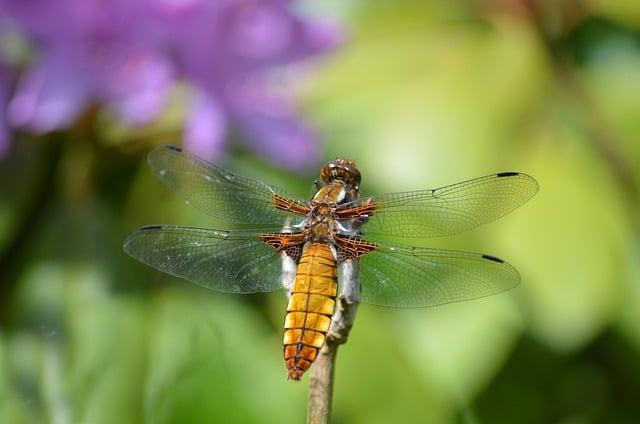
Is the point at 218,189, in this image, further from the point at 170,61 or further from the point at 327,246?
the point at 170,61

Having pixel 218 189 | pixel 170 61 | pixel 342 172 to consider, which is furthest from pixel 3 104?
pixel 342 172

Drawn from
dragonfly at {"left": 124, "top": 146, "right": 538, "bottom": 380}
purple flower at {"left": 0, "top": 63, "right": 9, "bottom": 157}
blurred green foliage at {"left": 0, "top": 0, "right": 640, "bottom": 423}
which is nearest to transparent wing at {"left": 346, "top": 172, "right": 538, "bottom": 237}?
dragonfly at {"left": 124, "top": 146, "right": 538, "bottom": 380}

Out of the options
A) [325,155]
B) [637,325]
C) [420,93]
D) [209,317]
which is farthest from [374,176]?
[637,325]

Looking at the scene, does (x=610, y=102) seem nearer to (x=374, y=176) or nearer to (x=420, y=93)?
(x=420, y=93)

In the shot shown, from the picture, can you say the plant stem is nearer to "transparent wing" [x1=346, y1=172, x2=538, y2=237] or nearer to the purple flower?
"transparent wing" [x1=346, y1=172, x2=538, y2=237]

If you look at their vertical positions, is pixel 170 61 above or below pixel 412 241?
above

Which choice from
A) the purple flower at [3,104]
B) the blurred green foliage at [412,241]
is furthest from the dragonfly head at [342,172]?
the purple flower at [3,104]

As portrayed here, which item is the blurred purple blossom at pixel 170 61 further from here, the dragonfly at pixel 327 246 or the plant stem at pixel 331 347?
Answer: the plant stem at pixel 331 347
